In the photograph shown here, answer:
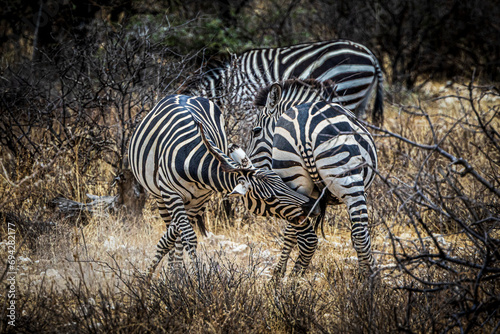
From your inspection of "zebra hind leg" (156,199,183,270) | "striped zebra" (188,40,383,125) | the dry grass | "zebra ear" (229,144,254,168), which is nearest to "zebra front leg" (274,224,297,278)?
the dry grass

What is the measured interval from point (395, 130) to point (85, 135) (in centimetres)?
424

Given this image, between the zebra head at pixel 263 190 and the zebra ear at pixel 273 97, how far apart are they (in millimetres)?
842

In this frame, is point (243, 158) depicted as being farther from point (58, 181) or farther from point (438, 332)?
point (58, 181)

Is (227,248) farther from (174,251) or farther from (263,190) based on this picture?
(263,190)

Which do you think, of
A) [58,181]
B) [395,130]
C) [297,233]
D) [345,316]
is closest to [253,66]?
[395,130]

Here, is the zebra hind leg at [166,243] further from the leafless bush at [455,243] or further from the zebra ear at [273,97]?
the leafless bush at [455,243]

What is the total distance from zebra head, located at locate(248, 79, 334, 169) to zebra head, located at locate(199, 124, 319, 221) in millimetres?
544

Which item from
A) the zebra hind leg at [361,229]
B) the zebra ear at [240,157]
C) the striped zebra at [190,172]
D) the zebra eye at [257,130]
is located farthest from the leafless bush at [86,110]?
the zebra hind leg at [361,229]

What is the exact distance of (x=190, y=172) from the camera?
372 centimetres

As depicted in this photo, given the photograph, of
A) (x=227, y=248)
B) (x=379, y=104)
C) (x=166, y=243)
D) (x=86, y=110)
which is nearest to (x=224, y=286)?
(x=166, y=243)

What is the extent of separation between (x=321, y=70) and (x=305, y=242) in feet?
10.6

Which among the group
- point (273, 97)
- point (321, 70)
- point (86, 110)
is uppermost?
point (321, 70)

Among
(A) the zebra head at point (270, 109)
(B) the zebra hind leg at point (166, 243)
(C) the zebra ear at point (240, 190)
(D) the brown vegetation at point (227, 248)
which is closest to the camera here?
(D) the brown vegetation at point (227, 248)

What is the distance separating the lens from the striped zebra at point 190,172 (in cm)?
352
